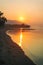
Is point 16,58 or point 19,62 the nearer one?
point 19,62

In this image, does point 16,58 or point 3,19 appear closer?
point 16,58

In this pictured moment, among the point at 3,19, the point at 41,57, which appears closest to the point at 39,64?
the point at 41,57

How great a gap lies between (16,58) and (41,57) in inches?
155

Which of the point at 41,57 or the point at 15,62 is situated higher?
the point at 41,57

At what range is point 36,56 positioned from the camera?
1021 inches

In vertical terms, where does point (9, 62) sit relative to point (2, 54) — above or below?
below

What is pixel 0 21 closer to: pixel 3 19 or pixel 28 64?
pixel 3 19

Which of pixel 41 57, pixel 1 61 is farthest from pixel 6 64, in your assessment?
pixel 41 57

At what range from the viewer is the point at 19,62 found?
2084cm

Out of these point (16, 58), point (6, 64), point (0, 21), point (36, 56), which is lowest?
point (6, 64)

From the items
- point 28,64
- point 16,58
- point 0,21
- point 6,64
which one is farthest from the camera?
point 0,21

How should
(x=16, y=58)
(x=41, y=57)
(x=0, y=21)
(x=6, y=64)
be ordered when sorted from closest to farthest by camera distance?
(x=6, y=64) → (x=16, y=58) → (x=41, y=57) → (x=0, y=21)

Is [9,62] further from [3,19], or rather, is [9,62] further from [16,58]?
[3,19]

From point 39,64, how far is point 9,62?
3.44 m
